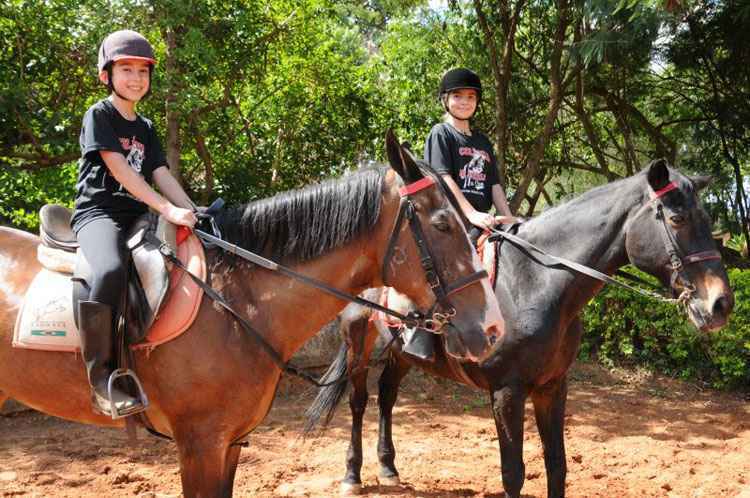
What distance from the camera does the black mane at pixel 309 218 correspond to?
9.26 feet

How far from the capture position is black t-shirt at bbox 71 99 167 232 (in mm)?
2926

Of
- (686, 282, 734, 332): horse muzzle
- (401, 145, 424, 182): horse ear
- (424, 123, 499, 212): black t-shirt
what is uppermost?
(424, 123, 499, 212): black t-shirt

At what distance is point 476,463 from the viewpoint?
5.67 m

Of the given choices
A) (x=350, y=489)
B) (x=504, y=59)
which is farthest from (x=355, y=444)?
(x=504, y=59)

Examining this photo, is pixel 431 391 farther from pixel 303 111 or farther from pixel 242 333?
pixel 242 333

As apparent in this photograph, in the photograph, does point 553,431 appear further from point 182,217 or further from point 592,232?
point 182,217

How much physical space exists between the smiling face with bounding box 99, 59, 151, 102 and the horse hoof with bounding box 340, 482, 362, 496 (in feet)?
11.0

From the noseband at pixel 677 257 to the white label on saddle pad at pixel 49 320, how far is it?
10.4 ft

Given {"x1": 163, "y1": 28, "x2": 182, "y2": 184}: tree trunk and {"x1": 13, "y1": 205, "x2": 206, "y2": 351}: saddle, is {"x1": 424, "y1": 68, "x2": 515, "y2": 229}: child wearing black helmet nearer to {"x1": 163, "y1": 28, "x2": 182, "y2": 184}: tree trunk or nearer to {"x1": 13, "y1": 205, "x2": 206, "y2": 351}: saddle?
{"x1": 13, "y1": 205, "x2": 206, "y2": 351}: saddle

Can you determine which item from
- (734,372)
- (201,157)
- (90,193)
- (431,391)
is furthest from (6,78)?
(734,372)

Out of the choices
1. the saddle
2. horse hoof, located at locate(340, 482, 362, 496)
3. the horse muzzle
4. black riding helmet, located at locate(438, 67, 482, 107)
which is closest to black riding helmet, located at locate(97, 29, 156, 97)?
the saddle

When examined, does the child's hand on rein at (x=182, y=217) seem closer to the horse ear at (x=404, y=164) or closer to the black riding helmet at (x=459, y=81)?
the horse ear at (x=404, y=164)

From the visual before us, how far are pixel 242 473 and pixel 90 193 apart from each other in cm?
315

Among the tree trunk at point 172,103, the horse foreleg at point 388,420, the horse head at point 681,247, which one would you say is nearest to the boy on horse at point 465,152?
the horse head at point 681,247
